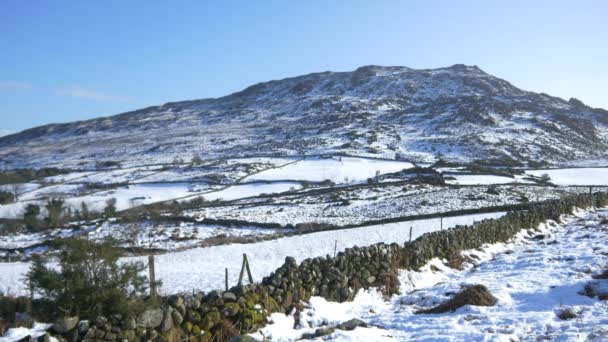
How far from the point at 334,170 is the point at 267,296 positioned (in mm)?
76864

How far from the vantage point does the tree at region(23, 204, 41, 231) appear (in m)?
51.5

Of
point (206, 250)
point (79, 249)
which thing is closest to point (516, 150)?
point (206, 250)

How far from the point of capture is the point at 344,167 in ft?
291

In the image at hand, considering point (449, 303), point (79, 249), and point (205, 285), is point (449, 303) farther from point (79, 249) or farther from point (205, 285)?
point (205, 285)

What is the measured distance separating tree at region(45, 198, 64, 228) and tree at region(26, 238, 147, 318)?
157 ft

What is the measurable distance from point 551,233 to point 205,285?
1516 centimetres

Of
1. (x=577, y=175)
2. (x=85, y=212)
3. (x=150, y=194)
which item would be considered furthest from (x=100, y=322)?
(x=577, y=175)

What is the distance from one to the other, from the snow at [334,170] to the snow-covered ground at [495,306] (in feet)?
201

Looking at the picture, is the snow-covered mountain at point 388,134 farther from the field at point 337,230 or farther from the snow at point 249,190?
the snow at point 249,190

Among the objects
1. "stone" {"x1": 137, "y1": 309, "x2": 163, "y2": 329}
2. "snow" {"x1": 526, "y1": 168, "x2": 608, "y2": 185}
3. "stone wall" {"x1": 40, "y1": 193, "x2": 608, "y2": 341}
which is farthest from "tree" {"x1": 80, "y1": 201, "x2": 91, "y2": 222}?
"snow" {"x1": 526, "y1": 168, "x2": 608, "y2": 185}

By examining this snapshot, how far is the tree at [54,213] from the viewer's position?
53.2 meters

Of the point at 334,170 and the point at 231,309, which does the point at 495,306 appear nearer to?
the point at 231,309

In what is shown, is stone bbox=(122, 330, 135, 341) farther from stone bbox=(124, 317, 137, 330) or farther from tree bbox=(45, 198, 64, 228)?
tree bbox=(45, 198, 64, 228)

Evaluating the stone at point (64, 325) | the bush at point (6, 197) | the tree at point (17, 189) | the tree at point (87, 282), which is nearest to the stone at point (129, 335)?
the tree at point (87, 282)
